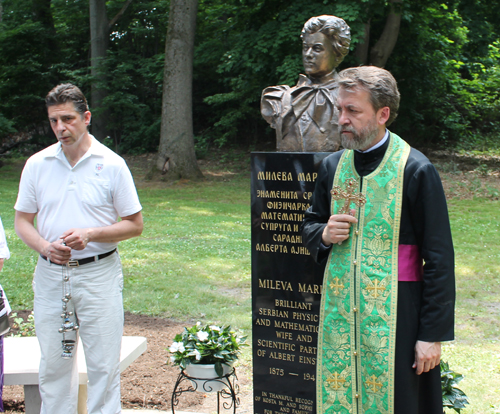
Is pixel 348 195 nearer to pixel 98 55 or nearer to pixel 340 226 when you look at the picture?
pixel 340 226

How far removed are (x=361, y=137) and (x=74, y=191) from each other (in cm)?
156

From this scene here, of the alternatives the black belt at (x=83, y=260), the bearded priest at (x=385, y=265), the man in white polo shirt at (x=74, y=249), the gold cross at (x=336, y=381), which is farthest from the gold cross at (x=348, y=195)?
the black belt at (x=83, y=260)

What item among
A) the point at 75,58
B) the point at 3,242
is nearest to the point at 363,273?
the point at 3,242

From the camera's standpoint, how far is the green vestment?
87.1 inches

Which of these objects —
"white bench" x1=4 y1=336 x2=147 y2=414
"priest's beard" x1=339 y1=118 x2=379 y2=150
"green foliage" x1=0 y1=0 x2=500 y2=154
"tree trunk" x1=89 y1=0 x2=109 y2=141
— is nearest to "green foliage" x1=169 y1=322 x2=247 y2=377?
"white bench" x1=4 y1=336 x2=147 y2=414

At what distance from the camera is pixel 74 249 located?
2.75m

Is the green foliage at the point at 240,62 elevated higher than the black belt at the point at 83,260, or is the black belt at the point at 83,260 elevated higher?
the green foliage at the point at 240,62

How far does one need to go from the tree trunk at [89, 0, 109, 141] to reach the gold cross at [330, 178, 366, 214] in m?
17.6

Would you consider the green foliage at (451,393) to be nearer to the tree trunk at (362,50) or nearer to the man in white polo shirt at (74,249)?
the man in white polo shirt at (74,249)

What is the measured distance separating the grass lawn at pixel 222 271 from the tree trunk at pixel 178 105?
2.49m

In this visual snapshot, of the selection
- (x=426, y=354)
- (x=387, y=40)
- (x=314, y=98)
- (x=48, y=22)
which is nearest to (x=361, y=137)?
(x=426, y=354)

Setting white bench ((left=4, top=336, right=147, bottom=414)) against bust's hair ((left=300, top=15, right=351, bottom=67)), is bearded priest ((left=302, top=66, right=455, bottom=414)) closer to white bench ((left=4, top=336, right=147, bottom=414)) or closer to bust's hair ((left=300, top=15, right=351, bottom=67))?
bust's hair ((left=300, top=15, right=351, bottom=67))

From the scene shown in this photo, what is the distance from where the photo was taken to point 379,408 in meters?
2.26

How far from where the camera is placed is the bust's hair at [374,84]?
2.17 meters
